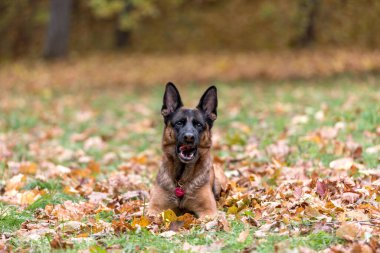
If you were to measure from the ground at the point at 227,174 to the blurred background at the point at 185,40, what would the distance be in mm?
5538

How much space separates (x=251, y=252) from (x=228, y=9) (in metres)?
24.5

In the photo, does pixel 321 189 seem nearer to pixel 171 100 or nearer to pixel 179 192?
pixel 179 192

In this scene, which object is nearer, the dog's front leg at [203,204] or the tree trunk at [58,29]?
the dog's front leg at [203,204]

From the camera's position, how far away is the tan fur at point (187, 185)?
6.11 m

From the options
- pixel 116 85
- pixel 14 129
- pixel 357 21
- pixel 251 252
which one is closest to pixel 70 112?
pixel 14 129

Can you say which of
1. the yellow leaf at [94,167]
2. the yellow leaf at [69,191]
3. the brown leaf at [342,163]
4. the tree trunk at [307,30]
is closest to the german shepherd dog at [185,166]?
the yellow leaf at [69,191]

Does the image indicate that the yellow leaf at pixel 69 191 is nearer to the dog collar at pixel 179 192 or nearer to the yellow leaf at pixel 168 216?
the dog collar at pixel 179 192

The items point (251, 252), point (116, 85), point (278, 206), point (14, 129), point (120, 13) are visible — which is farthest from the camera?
point (120, 13)

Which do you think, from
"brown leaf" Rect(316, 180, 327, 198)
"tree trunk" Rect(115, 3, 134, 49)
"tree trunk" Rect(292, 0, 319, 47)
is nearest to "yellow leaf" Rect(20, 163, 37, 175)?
"brown leaf" Rect(316, 180, 327, 198)

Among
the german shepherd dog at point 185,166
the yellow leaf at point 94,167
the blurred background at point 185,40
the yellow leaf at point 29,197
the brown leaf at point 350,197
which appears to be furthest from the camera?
the blurred background at point 185,40

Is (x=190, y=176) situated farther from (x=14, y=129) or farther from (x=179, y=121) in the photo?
(x=14, y=129)

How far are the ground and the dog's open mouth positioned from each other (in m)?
0.56

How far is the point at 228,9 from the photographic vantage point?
28.4m

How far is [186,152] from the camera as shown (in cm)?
606
